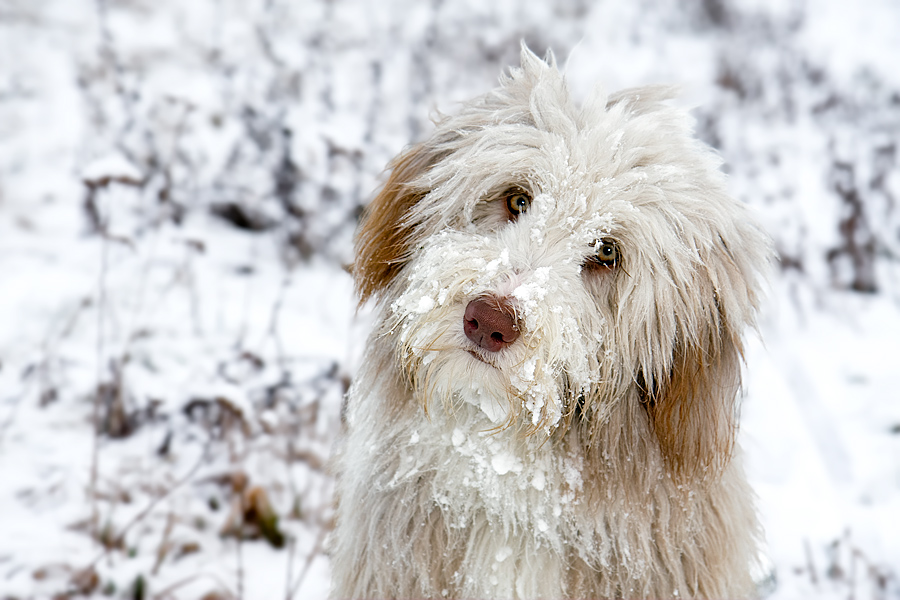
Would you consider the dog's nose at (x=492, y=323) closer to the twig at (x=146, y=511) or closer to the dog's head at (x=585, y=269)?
the dog's head at (x=585, y=269)

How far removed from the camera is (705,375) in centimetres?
210

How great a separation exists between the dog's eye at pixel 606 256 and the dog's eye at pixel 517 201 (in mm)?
227

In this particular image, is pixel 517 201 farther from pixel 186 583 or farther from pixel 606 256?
pixel 186 583

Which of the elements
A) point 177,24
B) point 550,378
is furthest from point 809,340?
point 177,24

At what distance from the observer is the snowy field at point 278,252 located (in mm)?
3277

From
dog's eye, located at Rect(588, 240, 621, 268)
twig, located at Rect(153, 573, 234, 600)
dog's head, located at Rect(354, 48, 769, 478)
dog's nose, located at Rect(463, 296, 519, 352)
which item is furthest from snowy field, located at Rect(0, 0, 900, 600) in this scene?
dog's nose, located at Rect(463, 296, 519, 352)

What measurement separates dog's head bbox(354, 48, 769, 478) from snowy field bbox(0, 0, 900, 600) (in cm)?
44

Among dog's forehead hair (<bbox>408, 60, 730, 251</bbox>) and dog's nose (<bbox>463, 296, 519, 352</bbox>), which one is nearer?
dog's nose (<bbox>463, 296, 519, 352</bbox>)

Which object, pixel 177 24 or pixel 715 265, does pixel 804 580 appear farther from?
pixel 177 24

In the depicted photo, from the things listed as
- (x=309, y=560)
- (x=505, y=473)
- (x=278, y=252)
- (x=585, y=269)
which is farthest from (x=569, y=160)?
(x=278, y=252)

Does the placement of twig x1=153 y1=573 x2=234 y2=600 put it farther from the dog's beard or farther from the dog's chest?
the dog's beard

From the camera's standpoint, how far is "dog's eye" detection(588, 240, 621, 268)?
204 cm

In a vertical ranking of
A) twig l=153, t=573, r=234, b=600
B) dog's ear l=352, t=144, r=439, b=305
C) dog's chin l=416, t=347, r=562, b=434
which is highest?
dog's ear l=352, t=144, r=439, b=305

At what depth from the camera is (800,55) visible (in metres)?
8.50
